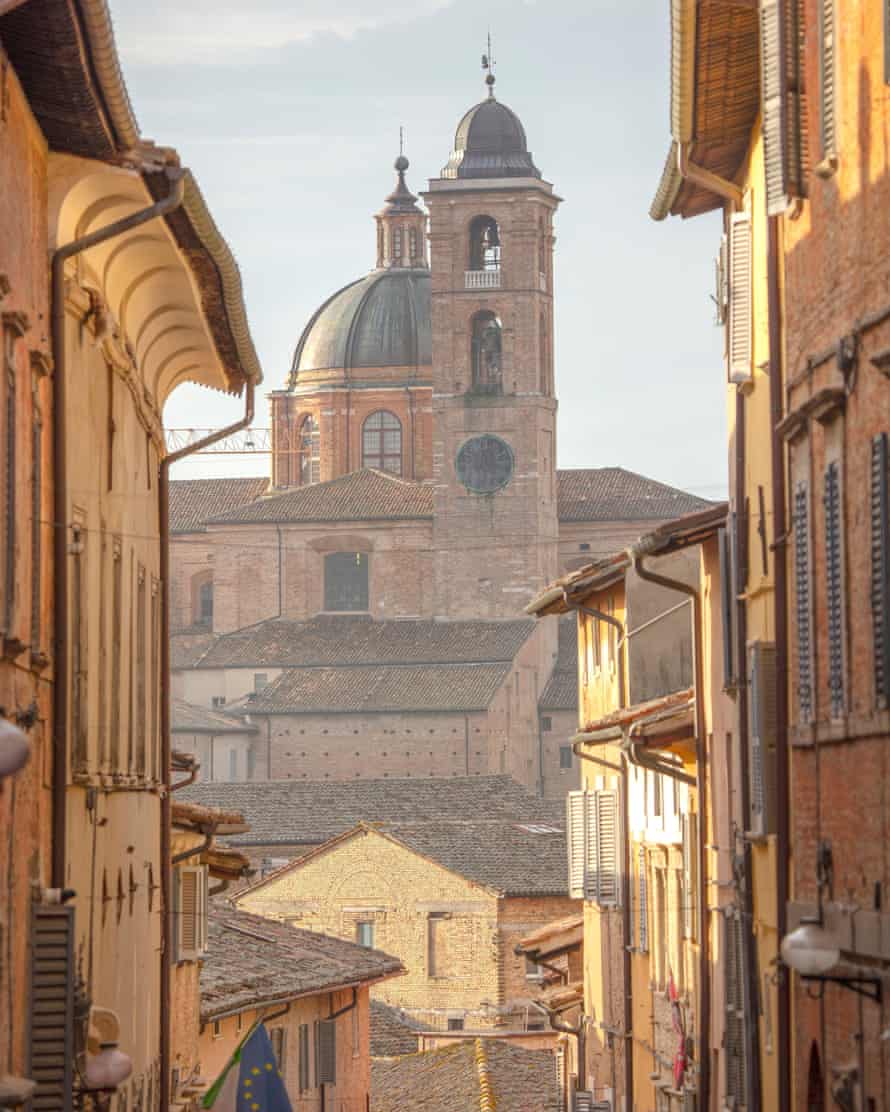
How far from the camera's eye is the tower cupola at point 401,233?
109 m

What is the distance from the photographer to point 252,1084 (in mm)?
19688

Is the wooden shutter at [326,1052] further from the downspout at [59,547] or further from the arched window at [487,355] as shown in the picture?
the arched window at [487,355]

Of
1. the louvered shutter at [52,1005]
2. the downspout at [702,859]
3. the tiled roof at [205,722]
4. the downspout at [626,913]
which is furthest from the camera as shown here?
the tiled roof at [205,722]

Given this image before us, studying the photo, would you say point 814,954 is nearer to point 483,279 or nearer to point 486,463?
point 483,279

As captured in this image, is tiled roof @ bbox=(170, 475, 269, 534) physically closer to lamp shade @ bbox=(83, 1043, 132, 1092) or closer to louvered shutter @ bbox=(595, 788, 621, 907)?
louvered shutter @ bbox=(595, 788, 621, 907)

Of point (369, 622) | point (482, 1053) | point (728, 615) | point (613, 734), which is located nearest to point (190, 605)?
point (369, 622)

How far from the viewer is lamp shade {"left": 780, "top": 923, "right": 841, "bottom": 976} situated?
10.8m

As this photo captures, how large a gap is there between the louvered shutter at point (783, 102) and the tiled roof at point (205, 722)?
→ 251 feet

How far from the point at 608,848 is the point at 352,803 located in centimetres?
4871

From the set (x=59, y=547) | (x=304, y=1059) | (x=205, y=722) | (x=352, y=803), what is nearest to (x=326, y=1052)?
(x=304, y=1059)

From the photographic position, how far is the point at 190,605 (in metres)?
102

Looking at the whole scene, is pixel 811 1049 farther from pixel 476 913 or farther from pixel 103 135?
pixel 476 913

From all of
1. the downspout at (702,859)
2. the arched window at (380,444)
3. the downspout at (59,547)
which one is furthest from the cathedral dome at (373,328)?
the downspout at (59,547)

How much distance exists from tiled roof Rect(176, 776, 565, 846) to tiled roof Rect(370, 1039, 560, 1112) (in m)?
24.0
